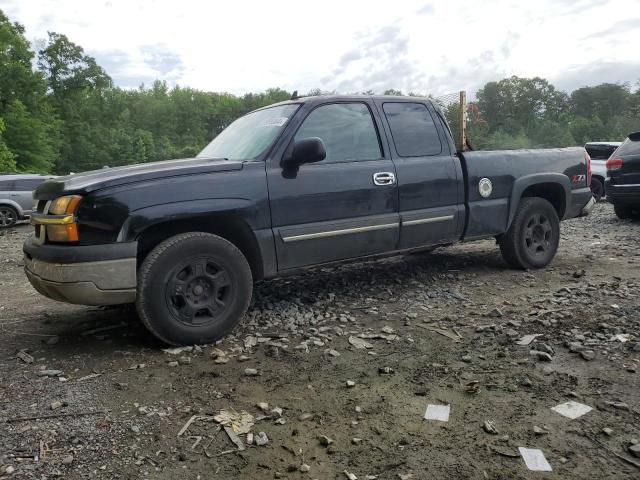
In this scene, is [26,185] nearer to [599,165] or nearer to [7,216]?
[7,216]

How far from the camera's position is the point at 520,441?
2553 millimetres

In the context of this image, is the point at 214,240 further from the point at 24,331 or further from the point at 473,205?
the point at 473,205

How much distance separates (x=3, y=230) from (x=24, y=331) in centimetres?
1090

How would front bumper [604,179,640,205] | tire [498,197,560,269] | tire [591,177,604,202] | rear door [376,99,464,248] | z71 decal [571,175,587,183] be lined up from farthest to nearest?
tire [591,177,604,202] → front bumper [604,179,640,205] → z71 decal [571,175,587,183] → tire [498,197,560,269] → rear door [376,99,464,248]

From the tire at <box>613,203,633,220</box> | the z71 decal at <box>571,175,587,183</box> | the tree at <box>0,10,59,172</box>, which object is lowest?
the tire at <box>613,203,633,220</box>

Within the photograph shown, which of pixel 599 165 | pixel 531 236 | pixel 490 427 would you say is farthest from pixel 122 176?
pixel 599 165

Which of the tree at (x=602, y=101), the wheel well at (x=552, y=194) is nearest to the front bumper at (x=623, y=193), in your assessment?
the wheel well at (x=552, y=194)

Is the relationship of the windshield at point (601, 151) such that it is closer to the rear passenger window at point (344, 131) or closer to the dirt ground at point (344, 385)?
the dirt ground at point (344, 385)

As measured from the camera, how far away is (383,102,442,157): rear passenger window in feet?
16.3

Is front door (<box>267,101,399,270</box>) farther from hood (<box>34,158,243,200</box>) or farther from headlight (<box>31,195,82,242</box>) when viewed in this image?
headlight (<box>31,195,82,242</box>)

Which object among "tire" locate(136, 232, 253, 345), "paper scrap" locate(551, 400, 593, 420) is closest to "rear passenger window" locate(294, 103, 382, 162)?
"tire" locate(136, 232, 253, 345)

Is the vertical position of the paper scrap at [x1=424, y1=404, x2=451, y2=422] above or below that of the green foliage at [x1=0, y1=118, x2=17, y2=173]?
below

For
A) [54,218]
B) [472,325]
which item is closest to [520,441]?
[472,325]

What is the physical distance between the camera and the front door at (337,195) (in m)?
4.22
